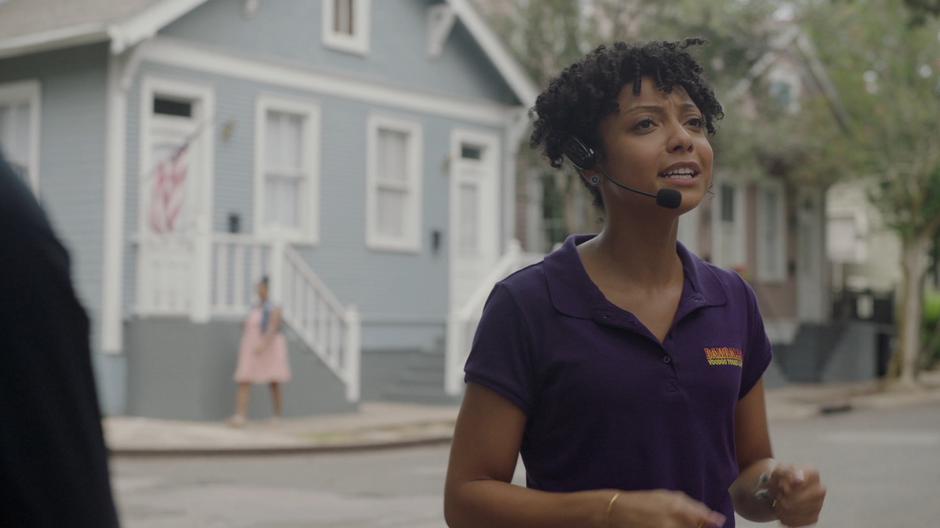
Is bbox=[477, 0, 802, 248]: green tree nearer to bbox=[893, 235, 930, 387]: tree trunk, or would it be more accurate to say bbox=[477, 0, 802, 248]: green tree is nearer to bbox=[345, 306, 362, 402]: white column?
bbox=[893, 235, 930, 387]: tree trunk

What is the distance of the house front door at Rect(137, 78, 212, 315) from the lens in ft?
54.0

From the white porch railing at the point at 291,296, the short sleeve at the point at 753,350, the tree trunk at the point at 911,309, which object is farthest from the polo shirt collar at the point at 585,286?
the tree trunk at the point at 911,309

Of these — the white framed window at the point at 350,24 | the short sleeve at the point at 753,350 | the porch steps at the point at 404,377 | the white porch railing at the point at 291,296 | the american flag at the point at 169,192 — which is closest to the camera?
the short sleeve at the point at 753,350

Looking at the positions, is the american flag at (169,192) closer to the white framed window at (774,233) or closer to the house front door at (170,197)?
the house front door at (170,197)

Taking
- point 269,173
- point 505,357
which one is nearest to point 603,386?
point 505,357

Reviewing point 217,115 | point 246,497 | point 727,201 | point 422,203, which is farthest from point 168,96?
point 727,201

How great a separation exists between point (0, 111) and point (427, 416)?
23.5 feet

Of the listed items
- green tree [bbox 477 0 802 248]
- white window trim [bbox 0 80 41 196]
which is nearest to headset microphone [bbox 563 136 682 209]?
white window trim [bbox 0 80 41 196]

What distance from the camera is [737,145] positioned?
953 inches

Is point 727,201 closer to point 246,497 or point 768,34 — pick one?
point 768,34

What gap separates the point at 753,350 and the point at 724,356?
23 cm

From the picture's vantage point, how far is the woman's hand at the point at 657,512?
2367mm

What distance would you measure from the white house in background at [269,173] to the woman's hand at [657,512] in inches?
487

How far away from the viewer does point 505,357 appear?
2645 mm
